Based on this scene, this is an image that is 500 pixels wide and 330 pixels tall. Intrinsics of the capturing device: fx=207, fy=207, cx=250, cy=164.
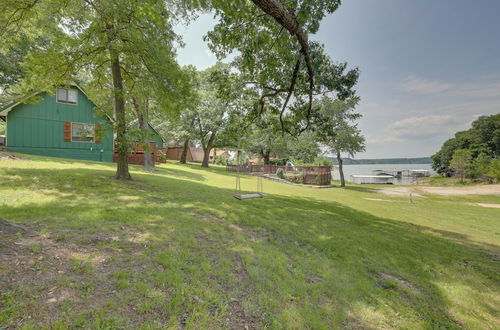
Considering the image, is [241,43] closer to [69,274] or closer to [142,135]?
[142,135]

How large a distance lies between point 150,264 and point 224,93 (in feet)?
30.6

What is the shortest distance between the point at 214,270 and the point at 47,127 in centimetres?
2005

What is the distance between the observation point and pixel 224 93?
35.6 feet

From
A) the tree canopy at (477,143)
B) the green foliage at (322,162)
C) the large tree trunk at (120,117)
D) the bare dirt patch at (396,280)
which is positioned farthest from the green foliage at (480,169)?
the large tree trunk at (120,117)

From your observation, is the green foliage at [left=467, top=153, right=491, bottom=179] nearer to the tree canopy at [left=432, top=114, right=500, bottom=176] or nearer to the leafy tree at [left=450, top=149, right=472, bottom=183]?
the leafy tree at [left=450, top=149, right=472, bottom=183]

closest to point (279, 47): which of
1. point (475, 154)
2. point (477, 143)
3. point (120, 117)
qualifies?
point (120, 117)

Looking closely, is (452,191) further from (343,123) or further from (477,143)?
(477,143)

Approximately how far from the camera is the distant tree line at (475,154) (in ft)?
96.5

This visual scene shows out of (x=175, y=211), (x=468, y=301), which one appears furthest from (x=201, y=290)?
(x=468, y=301)

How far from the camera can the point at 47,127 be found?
15.9 meters

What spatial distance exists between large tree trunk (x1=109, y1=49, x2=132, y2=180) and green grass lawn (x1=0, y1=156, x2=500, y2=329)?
228 cm

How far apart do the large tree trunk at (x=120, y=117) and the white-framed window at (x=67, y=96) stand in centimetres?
1123

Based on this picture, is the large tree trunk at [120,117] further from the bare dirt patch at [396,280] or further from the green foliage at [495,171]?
the green foliage at [495,171]

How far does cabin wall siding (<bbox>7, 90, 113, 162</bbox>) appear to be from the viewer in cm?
1489
